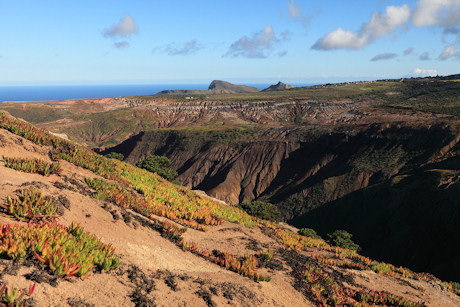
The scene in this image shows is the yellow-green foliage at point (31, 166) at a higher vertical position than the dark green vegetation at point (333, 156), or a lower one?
higher

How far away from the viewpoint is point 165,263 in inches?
408

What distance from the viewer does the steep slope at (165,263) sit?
7438mm

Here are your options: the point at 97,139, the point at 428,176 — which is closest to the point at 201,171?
the point at 428,176

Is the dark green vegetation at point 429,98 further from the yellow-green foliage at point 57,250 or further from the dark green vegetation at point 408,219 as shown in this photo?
the yellow-green foliage at point 57,250

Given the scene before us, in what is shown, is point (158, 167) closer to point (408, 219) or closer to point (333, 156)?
point (408, 219)

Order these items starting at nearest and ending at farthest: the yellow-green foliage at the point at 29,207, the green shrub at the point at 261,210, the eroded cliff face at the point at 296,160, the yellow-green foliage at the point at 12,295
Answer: the yellow-green foliage at the point at 12,295, the yellow-green foliage at the point at 29,207, the green shrub at the point at 261,210, the eroded cliff face at the point at 296,160

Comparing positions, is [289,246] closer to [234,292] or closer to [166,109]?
[234,292]

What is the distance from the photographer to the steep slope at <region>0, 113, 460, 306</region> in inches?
293

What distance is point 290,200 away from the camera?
65.8 meters

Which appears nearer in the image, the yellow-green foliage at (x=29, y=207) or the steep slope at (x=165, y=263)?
the steep slope at (x=165, y=263)

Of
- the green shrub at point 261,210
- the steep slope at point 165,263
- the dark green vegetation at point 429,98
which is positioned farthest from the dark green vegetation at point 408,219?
the dark green vegetation at point 429,98

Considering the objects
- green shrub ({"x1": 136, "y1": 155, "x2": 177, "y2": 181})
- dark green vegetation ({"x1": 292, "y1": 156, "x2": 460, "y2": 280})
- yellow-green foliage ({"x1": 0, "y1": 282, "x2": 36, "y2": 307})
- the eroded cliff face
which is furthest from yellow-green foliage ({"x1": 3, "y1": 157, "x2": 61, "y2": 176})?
the eroded cliff face

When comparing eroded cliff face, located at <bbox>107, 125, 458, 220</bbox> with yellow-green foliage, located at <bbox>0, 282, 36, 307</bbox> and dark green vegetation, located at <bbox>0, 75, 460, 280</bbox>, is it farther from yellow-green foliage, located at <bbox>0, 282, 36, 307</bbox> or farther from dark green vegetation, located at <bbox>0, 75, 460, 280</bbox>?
yellow-green foliage, located at <bbox>0, 282, 36, 307</bbox>

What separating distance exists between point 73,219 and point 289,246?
11762 mm
